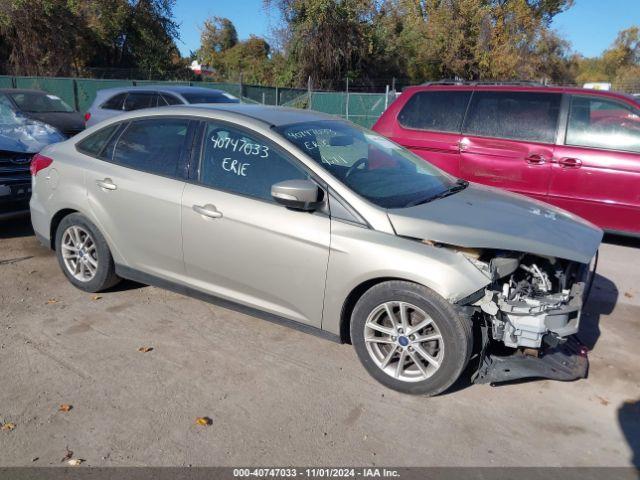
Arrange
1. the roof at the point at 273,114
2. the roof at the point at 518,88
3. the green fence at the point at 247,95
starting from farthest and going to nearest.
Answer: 1. the green fence at the point at 247,95
2. the roof at the point at 518,88
3. the roof at the point at 273,114

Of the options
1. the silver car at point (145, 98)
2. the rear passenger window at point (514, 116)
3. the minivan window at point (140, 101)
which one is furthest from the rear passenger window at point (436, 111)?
the minivan window at point (140, 101)

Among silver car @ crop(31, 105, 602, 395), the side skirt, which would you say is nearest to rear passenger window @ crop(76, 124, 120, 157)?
silver car @ crop(31, 105, 602, 395)

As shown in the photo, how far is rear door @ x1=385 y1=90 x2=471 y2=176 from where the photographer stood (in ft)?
22.5

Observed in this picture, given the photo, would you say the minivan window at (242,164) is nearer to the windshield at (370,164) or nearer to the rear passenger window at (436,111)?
the windshield at (370,164)

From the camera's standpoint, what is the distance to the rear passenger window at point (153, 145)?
4.24m

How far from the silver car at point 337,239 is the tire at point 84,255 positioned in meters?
0.02

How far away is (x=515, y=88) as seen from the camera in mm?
6656

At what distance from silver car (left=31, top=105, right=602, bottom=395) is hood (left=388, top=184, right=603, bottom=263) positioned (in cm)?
1

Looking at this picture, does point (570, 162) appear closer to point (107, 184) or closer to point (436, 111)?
point (436, 111)

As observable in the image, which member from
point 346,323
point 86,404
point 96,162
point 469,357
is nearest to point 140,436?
point 86,404

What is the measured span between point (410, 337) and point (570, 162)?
3.86 meters

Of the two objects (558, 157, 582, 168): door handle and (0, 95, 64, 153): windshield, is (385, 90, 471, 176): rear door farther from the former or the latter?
(0, 95, 64, 153): windshield

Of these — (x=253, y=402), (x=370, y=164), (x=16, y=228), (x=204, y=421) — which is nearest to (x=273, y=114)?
(x=370, y=164)

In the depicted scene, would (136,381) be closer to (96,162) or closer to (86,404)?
(86,404)
